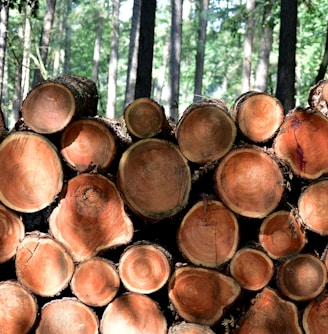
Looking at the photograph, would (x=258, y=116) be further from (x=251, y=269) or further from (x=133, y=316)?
(x=133, y=316)

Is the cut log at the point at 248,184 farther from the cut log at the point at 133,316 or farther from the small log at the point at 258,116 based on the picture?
the cut log at the point at 133,316

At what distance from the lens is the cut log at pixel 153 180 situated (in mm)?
3289

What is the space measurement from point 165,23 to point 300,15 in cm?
1514

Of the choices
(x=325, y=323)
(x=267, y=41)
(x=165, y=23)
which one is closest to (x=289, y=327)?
(x=325, y=323)

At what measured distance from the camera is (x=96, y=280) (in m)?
3.28

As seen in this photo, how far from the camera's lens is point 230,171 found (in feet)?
10.9

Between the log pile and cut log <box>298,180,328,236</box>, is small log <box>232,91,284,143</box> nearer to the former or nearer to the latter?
the log pile

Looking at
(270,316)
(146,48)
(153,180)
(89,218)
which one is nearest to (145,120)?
(153,180)

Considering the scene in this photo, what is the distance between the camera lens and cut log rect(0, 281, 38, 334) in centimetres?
330

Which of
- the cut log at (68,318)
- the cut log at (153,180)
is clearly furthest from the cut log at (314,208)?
the cut log at (68,318)

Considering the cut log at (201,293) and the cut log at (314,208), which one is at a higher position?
the cut log at (314,208)

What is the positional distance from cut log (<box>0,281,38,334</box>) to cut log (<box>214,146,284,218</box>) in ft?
4.68

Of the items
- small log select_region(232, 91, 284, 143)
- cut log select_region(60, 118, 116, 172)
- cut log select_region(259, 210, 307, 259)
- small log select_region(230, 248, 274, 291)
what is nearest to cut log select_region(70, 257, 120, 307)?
cut log select_region(60, 118, 116, 172)

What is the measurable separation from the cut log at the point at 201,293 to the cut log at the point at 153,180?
44 cm
